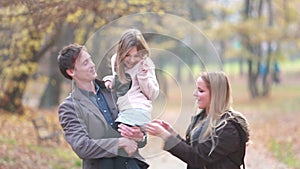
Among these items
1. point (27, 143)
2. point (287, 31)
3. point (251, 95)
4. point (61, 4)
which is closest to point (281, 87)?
point (251, 95)

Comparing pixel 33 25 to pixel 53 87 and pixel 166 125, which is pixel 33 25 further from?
pixel 53 87

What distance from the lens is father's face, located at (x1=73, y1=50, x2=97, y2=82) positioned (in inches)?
172

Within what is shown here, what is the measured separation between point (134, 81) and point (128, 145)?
17.7 inches

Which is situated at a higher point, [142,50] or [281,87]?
[142,50]

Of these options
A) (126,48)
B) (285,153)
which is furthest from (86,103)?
(285,153)

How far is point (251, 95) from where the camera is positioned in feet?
104

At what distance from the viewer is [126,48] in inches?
169

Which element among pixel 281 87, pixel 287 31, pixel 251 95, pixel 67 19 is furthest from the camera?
pixel 281 87

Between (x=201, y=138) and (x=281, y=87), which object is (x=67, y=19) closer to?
(x=201, y=138)

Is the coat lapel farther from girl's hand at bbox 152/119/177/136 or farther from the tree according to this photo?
the tree

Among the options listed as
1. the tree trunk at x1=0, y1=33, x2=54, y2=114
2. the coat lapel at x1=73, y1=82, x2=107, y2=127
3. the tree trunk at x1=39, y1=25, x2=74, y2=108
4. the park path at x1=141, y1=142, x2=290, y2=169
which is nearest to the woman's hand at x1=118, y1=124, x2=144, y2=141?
the coat lapel at x1=73, y1=82, x2=107, y2=127

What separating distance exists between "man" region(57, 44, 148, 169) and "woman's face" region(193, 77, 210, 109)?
524mm

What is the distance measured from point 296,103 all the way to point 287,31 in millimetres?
3708

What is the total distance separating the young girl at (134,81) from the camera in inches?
167
